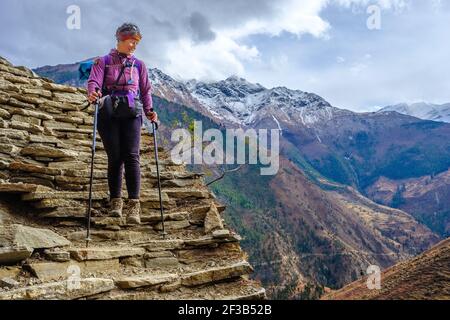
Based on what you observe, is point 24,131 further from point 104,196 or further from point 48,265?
point 48,265

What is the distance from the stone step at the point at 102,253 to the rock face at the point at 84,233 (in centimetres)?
1

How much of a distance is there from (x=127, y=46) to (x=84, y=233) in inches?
127

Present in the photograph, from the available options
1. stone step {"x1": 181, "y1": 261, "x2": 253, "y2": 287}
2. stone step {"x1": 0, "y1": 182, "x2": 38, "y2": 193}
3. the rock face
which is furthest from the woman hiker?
stone step {"x1": 181, "y1": 261, "x2": 253, "y2": 287}

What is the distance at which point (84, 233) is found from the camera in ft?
23.4

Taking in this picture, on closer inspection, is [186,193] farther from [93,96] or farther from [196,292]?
[93,96]

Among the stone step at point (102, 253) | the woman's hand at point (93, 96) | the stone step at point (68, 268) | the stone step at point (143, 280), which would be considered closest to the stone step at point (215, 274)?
the stone step at point (143, 280)

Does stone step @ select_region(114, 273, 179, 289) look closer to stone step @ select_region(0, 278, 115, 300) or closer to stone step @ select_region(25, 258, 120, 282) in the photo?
stone step @ select_region(0, 278, 115, 300)

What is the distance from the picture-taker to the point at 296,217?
545ft

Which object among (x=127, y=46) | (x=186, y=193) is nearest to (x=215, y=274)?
(x=186, y=193)

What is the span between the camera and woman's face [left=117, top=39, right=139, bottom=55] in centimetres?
721

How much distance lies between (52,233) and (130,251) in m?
1.21

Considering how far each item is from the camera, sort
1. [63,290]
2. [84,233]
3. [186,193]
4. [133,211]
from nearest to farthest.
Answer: [63,290] < [84,233] < [133,211] < [186,193]

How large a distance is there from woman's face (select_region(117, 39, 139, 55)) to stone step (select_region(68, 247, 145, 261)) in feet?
10.8

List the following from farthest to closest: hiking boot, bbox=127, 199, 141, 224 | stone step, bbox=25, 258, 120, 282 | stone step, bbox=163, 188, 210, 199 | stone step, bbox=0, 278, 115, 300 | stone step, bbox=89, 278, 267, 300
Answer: stone step, bbox=163, 188, 210, 199 → hiking boot, bbox=127, 199, 141, 224 → stone step, bbox=89, 278, 267, 300 → stone step, bbox=25, 258, 120, 282 → stone step, bbox=0, 278, 115, 300
